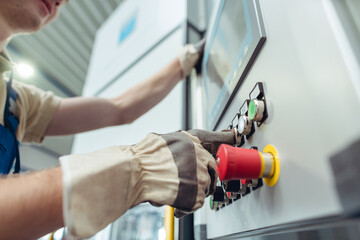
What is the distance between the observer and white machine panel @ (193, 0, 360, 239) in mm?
201

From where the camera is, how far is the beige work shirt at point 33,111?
2.66ft

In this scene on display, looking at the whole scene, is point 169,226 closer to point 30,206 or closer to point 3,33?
point 30,206

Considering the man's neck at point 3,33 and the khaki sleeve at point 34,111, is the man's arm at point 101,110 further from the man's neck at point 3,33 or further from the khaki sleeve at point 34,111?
the man's neck at point 3,33

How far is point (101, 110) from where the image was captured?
34.0 inches

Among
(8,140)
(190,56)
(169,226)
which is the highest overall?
(190,56)

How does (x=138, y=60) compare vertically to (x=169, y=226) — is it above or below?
above

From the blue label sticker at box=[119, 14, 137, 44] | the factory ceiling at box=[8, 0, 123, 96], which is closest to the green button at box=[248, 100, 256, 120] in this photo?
the blue label sticker at box=[119, 14, 137, 44]

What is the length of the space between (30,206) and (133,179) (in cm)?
12

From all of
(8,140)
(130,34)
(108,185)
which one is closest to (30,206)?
(108,185)

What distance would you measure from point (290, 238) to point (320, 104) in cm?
20

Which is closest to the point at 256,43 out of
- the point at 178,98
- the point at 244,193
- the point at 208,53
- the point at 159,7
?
the point at 244,193

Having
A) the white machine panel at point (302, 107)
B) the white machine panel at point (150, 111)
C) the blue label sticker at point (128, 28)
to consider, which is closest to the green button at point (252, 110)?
the white machine panel at point (302, 107)

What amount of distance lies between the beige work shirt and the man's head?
0.20 meters

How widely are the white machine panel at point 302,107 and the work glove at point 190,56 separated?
43 cm
